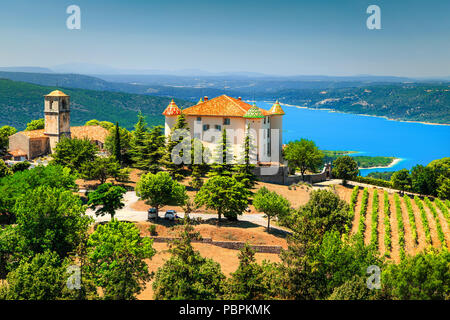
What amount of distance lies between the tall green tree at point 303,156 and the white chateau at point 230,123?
391 centimetres

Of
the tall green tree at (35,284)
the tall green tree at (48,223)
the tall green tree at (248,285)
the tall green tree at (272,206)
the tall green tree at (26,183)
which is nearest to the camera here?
the tall green tree at (35,284)

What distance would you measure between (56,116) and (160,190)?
2898 centimetres

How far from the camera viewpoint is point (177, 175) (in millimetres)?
43594

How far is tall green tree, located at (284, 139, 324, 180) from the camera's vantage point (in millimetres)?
57219

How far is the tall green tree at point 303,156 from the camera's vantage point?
5722 centimetres

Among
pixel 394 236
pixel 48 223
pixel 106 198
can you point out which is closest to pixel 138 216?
pixel 106 198

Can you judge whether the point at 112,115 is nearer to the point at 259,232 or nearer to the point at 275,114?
the point at 275,114

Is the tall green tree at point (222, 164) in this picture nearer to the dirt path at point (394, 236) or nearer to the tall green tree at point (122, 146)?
the tall green tree at point (122, 146)

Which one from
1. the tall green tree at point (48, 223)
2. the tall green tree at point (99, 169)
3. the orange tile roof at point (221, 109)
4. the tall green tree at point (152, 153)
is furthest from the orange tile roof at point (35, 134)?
the tall green tree at point (48, 223)

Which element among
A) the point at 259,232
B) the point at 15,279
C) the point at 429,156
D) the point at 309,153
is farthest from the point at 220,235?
the point at 429,156

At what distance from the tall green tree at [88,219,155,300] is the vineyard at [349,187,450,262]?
65.4ft

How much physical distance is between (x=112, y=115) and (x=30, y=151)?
13810 cm
